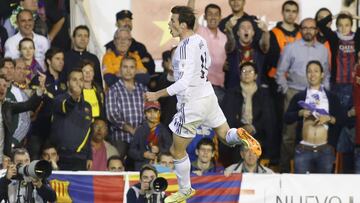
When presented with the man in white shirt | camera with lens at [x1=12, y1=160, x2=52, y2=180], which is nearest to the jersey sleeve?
camera with lens at [x1=12, y1=160, x2=52, y2=180]

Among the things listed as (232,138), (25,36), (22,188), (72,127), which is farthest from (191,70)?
(25,36)

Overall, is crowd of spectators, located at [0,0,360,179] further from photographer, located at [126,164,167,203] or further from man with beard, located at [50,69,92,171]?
photographer, located at [126,164,167,203]

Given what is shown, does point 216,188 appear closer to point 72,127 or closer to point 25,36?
point 72,127

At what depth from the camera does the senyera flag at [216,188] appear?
17.4 m

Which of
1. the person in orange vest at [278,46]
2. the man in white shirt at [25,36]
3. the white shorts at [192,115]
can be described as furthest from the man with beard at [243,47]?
the white shorts at [192,115]

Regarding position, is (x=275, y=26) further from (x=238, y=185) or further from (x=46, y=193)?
(x=46, y=193)

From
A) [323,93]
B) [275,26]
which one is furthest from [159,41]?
[323,93]

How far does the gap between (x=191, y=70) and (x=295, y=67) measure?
551 centimetres

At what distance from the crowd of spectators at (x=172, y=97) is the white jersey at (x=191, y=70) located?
351 centimetres

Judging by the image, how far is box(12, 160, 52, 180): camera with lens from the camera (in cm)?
1507

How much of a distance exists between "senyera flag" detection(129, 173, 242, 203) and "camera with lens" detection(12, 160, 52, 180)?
2.80m

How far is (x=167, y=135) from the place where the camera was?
18469mm

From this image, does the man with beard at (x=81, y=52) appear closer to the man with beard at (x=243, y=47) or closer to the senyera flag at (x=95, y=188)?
the man with beard at (x=243, y=47)

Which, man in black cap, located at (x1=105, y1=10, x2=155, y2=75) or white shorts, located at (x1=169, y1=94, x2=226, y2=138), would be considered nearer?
white shorts, located at (x1=169, y1=94, x2=226, y2=138)
